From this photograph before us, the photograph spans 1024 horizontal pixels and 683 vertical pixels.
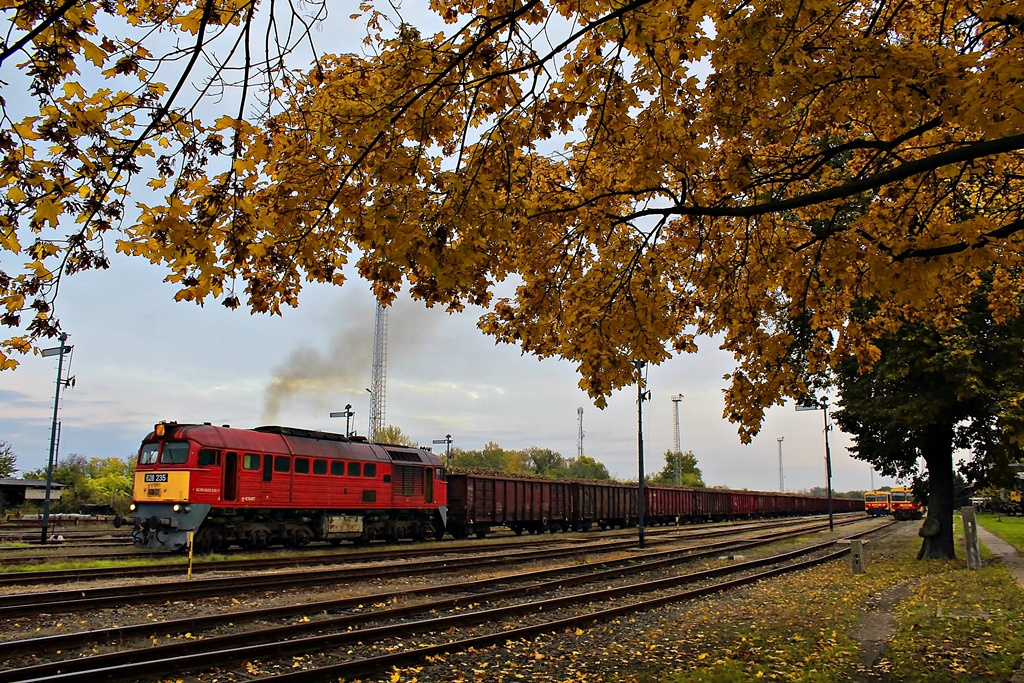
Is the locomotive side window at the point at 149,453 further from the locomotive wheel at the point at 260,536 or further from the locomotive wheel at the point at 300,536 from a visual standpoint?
the locomotive wheel at the point at 300,536

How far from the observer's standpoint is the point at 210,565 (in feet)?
51.6

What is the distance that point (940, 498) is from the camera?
20.4 m

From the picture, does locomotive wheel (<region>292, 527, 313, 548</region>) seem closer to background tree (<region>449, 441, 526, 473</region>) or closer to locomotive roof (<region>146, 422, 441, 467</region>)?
locomotive roof (<region>146, 422, 441, 467</region>)

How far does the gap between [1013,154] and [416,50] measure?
6855 mm

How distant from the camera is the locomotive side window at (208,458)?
18.0 m

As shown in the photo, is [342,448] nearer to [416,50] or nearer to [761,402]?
[761,402]

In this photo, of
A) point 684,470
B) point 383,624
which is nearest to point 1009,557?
point 383,624

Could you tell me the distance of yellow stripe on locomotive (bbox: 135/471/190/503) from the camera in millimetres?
17766

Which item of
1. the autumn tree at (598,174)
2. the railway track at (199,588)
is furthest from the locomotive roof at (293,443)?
the autumn tree at (598,174)

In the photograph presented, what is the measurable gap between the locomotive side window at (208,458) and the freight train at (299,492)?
3 cm

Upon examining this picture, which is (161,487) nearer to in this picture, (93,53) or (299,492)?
(299,492)

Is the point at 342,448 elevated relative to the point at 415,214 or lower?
lower

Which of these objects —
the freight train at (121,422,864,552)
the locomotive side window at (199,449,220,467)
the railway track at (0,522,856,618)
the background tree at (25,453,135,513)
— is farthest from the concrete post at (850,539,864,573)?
the background tree at (25,453,135,513)

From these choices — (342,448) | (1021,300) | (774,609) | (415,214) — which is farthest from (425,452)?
(415,214)
